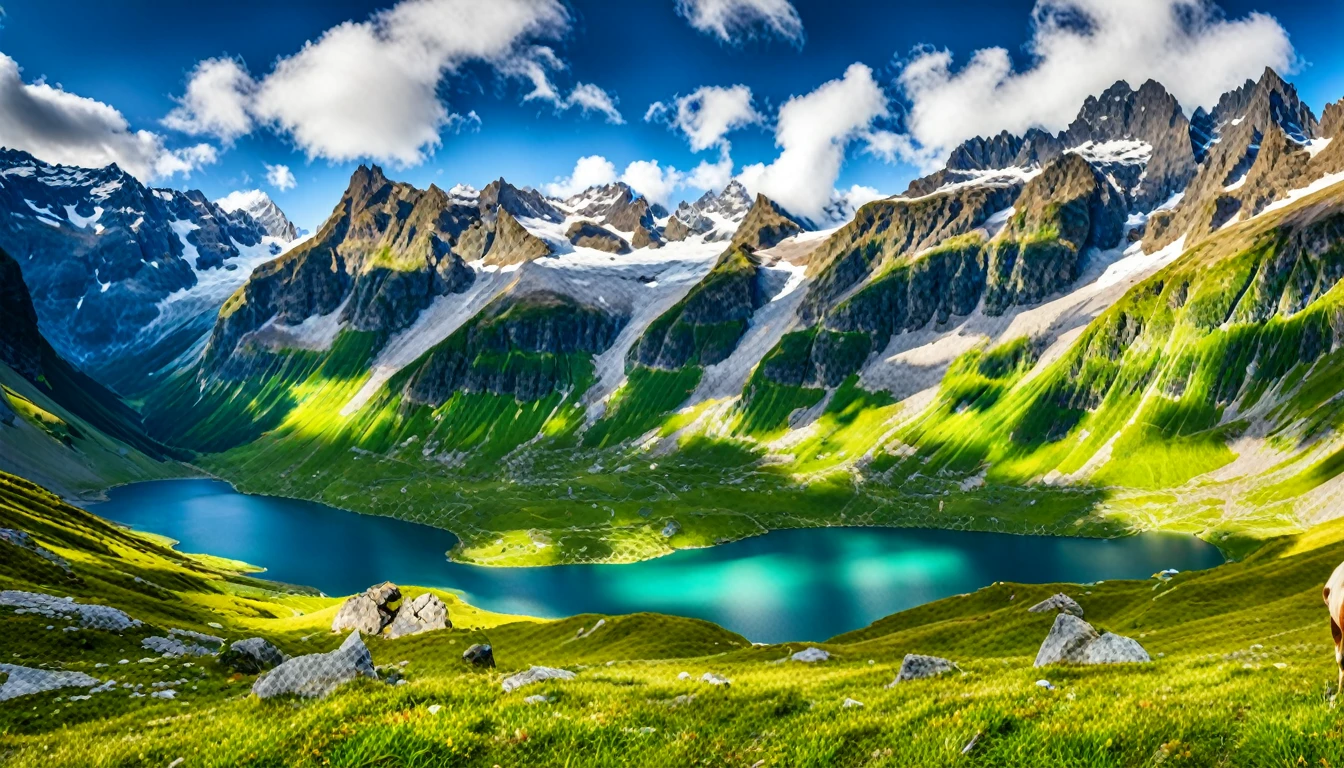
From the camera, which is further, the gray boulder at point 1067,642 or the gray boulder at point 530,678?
the gray boulder at point 1067,642

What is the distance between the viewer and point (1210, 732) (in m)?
11.0

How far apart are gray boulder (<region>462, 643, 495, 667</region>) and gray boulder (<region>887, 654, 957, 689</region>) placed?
30.6 meters

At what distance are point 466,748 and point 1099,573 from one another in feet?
659

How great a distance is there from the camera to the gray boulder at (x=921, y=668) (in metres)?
25.4

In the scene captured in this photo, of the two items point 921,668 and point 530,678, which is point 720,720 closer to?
point 530,678

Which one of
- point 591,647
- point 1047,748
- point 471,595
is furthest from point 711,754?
point 471,595

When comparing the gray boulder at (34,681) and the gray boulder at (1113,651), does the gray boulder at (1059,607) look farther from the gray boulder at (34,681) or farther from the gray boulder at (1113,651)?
the gray boulder at (34,681)

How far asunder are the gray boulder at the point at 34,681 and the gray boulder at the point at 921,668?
36.7m

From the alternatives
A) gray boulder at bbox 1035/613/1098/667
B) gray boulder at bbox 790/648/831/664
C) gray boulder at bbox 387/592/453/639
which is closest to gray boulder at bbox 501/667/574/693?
gray boulder at bbox 1035/613/1098/667

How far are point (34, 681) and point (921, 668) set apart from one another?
131 feet

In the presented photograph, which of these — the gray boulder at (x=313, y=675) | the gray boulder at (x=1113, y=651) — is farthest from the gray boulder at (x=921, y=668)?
the gray boulder at (x=313, y=675)

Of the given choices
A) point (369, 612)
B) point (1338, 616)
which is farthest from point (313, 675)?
point (369, 612)

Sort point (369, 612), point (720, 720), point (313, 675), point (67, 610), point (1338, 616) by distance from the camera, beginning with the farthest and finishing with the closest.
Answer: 1. point (369, 612)
2. point (67, 610)
3. point (313, 675)
4. point (720, 720)
5. point (1338, 616)

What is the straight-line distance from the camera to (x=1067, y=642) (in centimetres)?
3050
